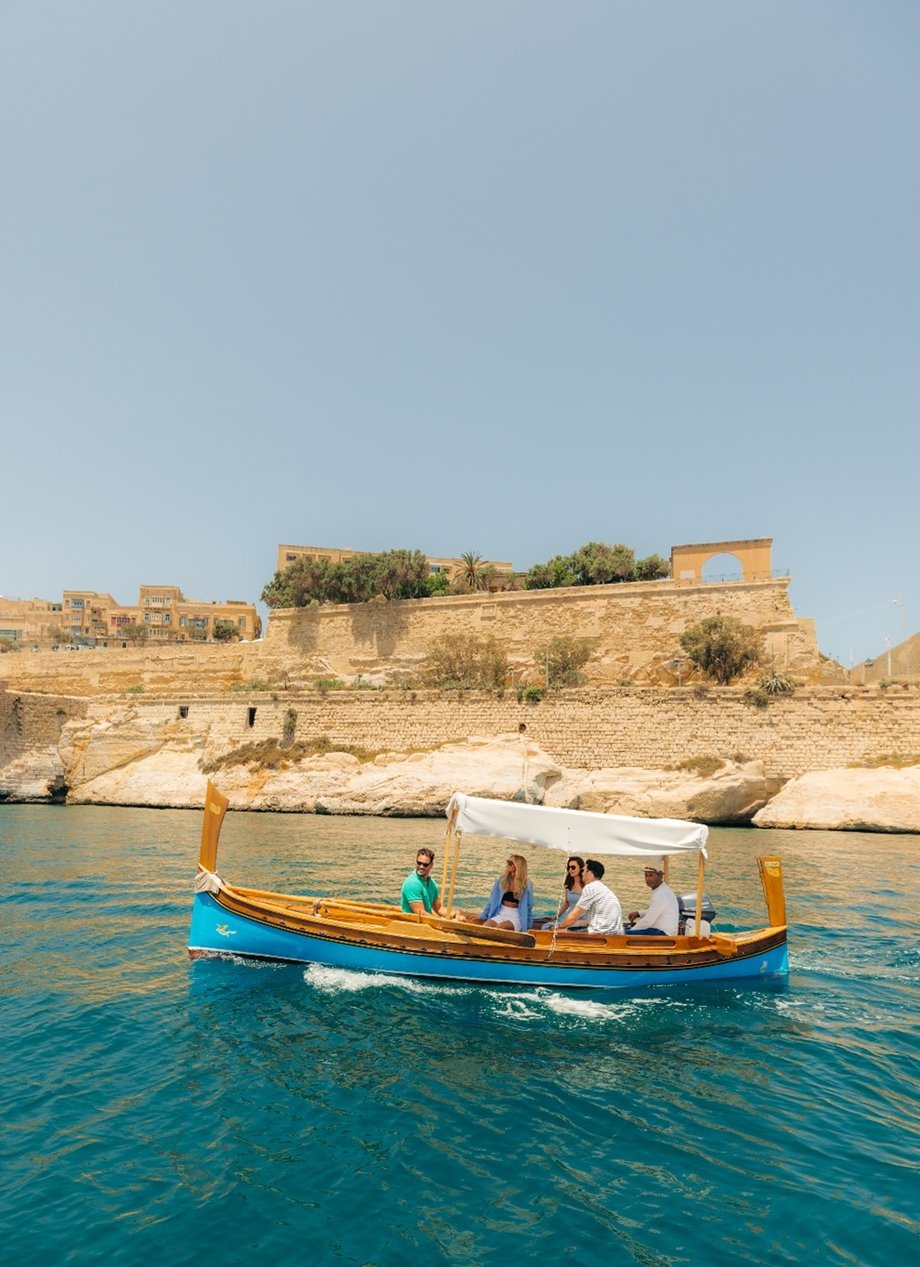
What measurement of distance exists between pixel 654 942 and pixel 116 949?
23.0 ft

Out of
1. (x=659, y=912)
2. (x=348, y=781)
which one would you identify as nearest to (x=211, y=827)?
(x=659, y=912)

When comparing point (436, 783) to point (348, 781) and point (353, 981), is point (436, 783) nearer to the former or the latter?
point (348, 781)

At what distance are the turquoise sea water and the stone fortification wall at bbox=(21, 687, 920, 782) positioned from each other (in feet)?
60.0

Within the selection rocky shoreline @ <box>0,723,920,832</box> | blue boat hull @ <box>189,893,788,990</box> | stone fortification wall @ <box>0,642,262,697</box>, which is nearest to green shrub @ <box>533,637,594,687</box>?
rocky shoreline @ <box>0,723,920,832</box>

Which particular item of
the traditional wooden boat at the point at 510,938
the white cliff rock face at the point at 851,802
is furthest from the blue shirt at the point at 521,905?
the white cliff rock face at the point at 851,802

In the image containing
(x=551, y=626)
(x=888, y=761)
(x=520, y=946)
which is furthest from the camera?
(x=551, y=626)

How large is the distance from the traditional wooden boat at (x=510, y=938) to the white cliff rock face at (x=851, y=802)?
16.8 m

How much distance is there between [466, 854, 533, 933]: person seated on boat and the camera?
962cm

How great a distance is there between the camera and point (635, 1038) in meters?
7.96

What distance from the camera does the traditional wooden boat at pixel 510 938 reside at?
9.19 m

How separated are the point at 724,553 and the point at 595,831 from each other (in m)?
36.7

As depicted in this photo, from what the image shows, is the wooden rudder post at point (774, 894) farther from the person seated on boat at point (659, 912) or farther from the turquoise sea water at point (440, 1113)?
the person seated on boat at point (659, 912)

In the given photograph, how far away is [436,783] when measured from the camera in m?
29.3

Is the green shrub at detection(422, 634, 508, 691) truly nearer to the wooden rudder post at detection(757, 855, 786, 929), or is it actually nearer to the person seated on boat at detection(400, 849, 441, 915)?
the person seated on boat at detection(400, 849, 441, 915)
